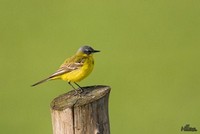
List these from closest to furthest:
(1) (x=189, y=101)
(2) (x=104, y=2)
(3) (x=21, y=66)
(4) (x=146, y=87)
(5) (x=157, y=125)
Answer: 1. (5) (x=157, y=125)
2. (1) (x=189, y=101)
3. (4) (x=146, y=87)
4. (3) (x=21, y=66)
5. (2) (x=104, y=2)

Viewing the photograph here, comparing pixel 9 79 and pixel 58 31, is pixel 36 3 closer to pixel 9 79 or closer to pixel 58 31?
pixel 58 31

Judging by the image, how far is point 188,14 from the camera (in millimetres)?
21219

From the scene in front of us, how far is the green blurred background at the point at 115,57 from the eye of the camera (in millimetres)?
14391

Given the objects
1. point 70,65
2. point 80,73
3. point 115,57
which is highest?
point 70,65

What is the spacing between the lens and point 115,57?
59.1 ft

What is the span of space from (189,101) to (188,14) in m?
6.81

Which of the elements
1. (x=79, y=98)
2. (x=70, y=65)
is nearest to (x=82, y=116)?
(x=79, y=98)

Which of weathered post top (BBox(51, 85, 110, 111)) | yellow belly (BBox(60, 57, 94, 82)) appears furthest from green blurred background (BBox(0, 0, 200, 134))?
weathered post top (BBox(51, 85, 110, 111))

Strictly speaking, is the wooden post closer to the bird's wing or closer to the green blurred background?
the bird's wing

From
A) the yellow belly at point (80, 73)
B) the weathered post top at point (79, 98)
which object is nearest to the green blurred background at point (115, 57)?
the yellow belly at point (80, 73)

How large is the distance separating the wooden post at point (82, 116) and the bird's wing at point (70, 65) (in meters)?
2.66

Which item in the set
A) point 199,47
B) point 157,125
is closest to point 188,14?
point 199,47

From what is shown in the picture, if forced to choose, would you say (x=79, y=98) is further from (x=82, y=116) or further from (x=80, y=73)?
(x=80, y=73)

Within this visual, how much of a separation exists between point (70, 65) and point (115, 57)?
27.7 ft
